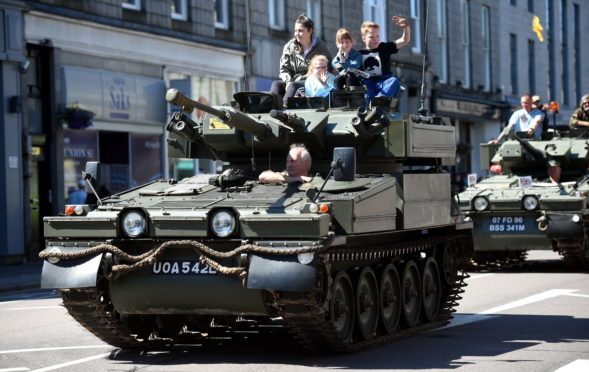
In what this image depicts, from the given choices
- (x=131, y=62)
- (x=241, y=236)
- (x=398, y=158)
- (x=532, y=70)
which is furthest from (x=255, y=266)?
(x=532, y=70)

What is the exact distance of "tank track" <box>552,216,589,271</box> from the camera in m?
20.4

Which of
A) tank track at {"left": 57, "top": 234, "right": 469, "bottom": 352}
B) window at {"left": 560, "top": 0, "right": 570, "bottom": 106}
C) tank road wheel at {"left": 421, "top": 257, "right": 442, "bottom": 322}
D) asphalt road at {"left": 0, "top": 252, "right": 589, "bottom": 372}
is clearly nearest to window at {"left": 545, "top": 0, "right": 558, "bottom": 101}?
window at {"left": 560, "top": 0, "right": 570, "bottom": 106}

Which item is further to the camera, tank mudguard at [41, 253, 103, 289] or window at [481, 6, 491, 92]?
window at [481, 6, 491, 92]

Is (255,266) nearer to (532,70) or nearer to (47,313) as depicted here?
(47,313)

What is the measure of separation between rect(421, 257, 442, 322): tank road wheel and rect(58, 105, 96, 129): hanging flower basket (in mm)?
12517

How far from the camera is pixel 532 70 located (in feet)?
183

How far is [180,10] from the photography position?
29.5 metres

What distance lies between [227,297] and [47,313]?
5.56 m

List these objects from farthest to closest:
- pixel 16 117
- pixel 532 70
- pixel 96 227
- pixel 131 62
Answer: pixel 532 70, pixel 131 62, pixel 16 117, pixel 96 227

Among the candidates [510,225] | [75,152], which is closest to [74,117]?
[75,152]

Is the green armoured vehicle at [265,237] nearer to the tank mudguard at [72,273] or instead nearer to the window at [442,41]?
A: the tank mudguard at [72,273]

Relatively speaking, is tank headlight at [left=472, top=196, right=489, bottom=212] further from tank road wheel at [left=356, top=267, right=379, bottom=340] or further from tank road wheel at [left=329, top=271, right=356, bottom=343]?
tank road wheel at [left=329, top=271, right=356, bottom=343]

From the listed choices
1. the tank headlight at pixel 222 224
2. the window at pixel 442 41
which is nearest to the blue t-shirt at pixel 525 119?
the tank headlight at pixel 222 224

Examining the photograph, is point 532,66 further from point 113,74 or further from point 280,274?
point 280,274
